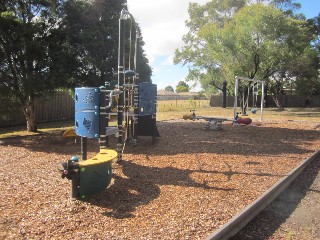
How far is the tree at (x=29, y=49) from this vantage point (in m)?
10.7

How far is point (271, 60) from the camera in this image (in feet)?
93.2

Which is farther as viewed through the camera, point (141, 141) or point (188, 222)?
point (141, 141)

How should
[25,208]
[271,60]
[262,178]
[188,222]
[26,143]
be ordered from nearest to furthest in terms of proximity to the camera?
[188,222] → [25,208] → [262,178] → [26,143] → [271,60]

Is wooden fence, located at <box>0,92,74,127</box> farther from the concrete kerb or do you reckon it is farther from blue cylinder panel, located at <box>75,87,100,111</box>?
the concrete kerb

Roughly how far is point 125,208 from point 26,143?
6.74 m

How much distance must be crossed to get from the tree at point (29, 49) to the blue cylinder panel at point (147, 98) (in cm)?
307

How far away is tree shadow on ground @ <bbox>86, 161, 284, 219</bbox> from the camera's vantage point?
16.9 ft

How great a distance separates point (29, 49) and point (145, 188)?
7099mm

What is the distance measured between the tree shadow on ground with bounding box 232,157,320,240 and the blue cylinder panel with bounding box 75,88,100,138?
340cm

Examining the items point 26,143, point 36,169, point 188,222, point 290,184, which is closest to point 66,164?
point 188,222

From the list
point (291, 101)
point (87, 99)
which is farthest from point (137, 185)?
point (291, 101)

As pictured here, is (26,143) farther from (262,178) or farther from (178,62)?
(178,62)

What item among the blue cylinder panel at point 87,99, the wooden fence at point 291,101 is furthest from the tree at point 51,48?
the wooden fence at point 291,101

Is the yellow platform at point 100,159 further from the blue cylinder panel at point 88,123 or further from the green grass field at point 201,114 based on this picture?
the green grass field at point 201,114
